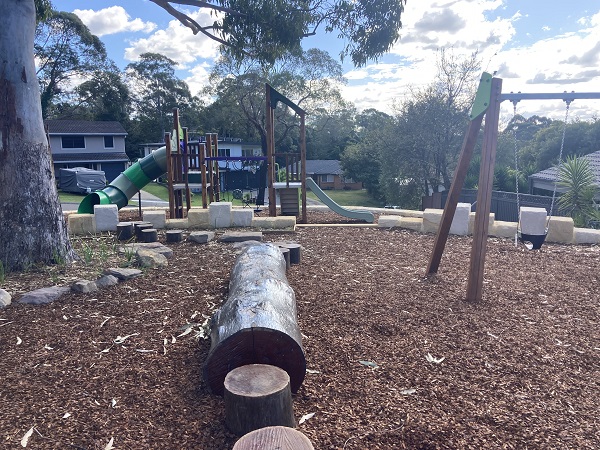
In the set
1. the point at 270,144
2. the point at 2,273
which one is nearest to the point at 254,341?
the point at 2,273

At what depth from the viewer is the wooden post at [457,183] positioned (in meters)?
5.04

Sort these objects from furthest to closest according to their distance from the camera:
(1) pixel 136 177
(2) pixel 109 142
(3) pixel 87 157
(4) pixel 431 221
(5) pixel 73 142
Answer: (2) pixel 109 142
(3) pixel 87 157
(5) pixel 73 142
(1) pixel 136 177
(4) pixel 431 221

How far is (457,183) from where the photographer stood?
5223 mm

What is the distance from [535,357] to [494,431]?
1.19 metres

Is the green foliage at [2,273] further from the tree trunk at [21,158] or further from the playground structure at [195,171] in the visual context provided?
the playground structure at [195,171]

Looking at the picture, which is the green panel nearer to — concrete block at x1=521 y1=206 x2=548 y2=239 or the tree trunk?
concrete block at x1=521 y1=206 x2=548 y2=239

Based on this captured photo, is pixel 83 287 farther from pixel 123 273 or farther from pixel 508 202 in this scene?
pixel 508 202

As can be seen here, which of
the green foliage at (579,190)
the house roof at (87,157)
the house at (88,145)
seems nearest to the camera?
the green foliage at (579,190)

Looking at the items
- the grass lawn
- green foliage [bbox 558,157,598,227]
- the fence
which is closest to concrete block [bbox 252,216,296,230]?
green foliage [bbox 558,157,598,227]

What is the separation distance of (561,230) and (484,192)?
442 centimetres

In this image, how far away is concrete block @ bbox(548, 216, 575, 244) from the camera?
8177mm

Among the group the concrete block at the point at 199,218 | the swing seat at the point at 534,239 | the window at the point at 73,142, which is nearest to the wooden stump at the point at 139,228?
the concrete block at the point at 199,218

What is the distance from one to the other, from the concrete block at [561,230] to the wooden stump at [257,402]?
7.35m

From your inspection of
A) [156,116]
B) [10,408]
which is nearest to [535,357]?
[10,408]
